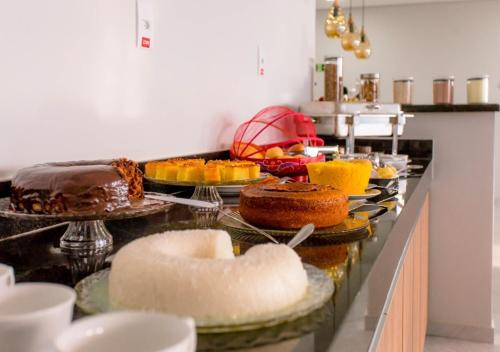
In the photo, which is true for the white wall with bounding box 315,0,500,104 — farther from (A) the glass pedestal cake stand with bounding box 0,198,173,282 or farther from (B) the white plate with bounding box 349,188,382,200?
(A) the glass pedestal cake stand with bounding box 0,198,173,282

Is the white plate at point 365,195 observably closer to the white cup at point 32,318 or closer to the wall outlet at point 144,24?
the wall outlet at point 144,24

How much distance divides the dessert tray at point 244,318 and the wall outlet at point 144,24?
3.04ft

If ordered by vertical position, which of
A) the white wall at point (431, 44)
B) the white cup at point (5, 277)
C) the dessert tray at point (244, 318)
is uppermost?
the white wall at point (431, 44)

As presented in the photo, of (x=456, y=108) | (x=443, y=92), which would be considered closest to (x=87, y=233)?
(x=456, y=108)

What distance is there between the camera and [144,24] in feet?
4.70

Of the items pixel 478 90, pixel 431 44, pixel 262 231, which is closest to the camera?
pixel 262 231

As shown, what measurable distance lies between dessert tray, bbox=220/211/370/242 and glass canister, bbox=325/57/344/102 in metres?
2.05

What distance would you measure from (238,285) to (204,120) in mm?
1396

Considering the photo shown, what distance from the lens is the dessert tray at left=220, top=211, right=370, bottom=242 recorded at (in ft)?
2.91

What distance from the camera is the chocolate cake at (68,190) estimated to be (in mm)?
811

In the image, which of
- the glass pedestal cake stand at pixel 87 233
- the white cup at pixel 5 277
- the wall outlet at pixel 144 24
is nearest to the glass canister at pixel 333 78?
the wall outlet at pixel 144 24

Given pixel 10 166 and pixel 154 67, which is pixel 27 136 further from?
pixel 154 67

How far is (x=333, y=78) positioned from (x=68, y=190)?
2.30 m

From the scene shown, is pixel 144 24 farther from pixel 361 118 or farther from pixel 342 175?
pixel 361 118
